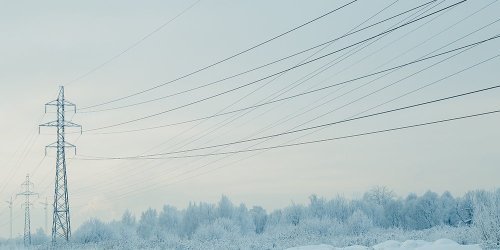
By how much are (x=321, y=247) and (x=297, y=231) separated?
1616 inches

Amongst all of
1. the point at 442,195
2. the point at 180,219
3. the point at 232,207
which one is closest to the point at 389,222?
the point at 442,195

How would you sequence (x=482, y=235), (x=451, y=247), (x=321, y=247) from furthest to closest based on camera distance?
(x=321, y=247) < (x=482, y=235) < (x=451, y=247)

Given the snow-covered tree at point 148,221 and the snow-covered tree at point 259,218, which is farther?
the snow-covered tree at point 259,218

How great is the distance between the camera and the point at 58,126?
42594 millimetres

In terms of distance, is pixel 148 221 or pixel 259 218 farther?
pixel 259 218

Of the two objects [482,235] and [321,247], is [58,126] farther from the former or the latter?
[482,235]

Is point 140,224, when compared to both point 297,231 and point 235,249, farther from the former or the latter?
point 235,249

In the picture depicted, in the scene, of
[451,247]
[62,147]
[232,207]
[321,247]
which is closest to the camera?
[451,247]

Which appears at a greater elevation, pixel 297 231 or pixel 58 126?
pixel 58 126

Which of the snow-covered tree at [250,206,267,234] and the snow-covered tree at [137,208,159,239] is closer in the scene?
the snow-covered tree at [137,208,159,239]

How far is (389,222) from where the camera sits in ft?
401

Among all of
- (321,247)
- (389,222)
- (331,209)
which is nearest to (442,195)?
(389,222)

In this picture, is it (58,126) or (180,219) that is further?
(180,219)

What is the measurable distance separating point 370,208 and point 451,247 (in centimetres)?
9632
